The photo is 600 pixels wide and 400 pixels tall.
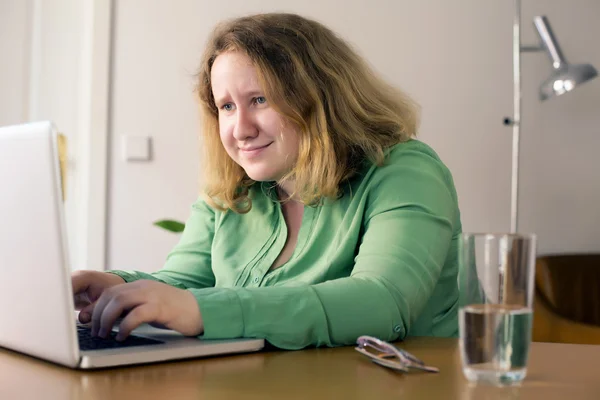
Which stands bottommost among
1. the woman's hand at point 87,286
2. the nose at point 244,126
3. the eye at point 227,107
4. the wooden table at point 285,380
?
the wooden table at point 285,380

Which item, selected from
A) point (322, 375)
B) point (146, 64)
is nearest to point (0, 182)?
point (322, 375)

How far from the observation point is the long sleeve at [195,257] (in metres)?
1.53

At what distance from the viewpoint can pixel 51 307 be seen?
760 mm

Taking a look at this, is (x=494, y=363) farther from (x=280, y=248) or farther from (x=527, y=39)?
(x=527, y=39)

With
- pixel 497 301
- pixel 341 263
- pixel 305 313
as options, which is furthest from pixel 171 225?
pixel 497 301

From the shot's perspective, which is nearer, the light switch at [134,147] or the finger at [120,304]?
the finger at [120,304]

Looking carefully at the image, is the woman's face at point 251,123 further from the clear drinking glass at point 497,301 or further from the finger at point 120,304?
the clear drinking glass at point 497,301

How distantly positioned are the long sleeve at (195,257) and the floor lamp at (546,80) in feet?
5.67

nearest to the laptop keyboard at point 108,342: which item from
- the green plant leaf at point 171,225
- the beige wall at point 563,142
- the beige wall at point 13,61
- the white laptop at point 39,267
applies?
the white laptop at point 39,267

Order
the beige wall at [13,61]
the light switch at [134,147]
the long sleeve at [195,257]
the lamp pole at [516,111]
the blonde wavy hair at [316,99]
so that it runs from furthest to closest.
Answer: the beige wall at [13,61], the light switch at [134,147], the lamp pole at [516,111], the long sleeve at [195,257], the blonde wavy hair at [316,99]

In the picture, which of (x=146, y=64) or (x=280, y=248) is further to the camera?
(x=146, y=64)

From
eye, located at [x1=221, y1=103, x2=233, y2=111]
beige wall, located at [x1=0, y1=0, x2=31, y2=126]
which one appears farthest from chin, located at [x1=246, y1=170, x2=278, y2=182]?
beige wall, located at [x1=0, y1=0, x2=31, y2=126]

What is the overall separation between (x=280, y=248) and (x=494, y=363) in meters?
0.70

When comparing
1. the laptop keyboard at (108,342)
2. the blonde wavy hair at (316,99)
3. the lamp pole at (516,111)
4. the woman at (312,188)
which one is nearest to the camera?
the laptop keyboard at (108,342)
